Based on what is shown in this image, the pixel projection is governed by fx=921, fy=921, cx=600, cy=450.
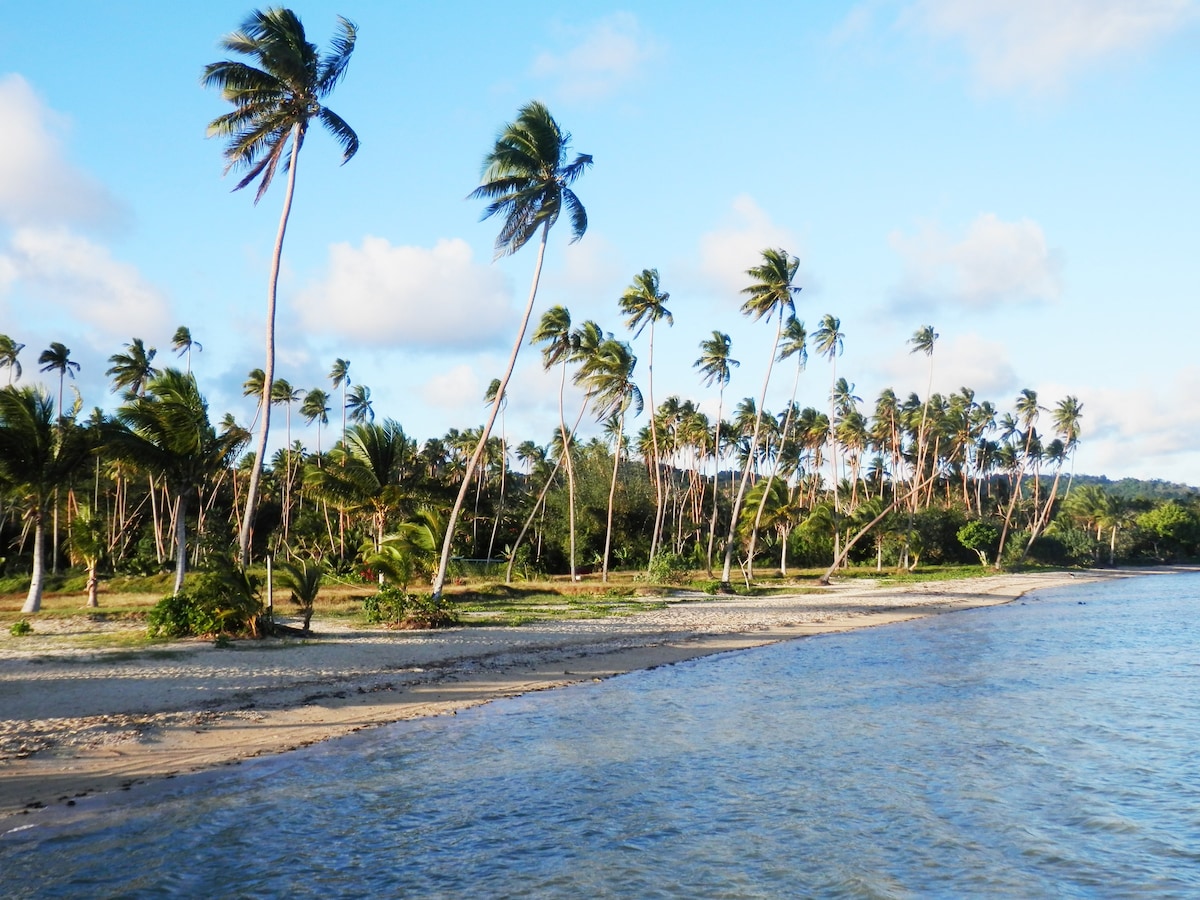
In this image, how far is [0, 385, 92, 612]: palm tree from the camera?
2525 centimetres

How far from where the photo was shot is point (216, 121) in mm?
23250

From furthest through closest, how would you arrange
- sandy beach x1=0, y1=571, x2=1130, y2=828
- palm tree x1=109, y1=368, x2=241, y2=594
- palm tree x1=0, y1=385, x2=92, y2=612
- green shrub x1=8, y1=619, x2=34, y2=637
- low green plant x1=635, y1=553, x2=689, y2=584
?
1. low green plant x1=635, y1=553, x2=689, y2=584
2. palm tree x1=0, y1=385, x2=92, y2=612
3. palm tree x1=109, y1=368, x2=241, y2=594
4. green shrub x1=8, y1=619, x2=34, y2=637
5. sandy beach x1=0, y1=571, x2=1130, y2=828

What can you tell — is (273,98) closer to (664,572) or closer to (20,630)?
(20,630)

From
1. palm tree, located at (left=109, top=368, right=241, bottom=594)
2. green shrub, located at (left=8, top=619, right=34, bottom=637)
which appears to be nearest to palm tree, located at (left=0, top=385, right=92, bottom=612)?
palm tree, located at (left=109, top=368, right=241, bottom=594)

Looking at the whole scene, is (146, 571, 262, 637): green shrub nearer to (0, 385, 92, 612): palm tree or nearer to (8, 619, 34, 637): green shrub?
(8, 619, 34, 637): green shrub

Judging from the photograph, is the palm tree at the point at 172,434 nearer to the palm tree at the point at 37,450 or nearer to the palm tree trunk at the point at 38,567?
the palm tree at the point at 37,450

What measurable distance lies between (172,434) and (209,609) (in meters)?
Result: 6.48

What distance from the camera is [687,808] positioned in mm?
10523

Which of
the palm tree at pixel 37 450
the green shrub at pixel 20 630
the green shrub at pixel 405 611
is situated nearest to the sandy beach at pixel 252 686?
the green shrub at pixel 20 630

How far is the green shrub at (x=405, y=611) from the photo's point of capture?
24641mm

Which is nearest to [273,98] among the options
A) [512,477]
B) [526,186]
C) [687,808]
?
[526,186]

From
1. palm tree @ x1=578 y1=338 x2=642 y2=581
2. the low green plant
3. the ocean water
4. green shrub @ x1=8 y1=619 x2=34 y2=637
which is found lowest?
the ocean water

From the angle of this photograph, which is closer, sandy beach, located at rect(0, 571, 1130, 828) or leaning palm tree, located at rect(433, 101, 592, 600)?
sandy beach, located at rect(0, 571, 1130, 828)

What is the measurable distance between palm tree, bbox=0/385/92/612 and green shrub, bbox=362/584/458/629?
29.4 feet
